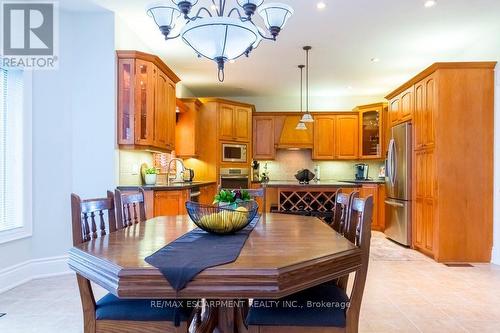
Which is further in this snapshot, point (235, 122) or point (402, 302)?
point (235, 122)

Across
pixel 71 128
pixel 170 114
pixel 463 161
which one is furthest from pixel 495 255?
pixel 71 128

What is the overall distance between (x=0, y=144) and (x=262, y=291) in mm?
3351

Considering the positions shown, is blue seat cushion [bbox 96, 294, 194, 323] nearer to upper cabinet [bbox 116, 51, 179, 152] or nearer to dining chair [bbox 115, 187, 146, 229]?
dining chair [bbox 115, 187, 146, 229]

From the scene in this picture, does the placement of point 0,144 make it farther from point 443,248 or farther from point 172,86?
point 443,248

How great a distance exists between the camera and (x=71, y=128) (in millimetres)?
3639

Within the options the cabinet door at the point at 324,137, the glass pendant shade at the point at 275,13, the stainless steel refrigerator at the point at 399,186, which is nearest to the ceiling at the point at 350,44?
the cabinet door at the point at 324,137

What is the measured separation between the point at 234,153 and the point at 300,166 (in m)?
1.81

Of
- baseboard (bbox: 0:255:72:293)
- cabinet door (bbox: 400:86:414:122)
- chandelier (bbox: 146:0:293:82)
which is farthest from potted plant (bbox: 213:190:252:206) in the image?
cabinet door (bbox: 400:86:414:122)

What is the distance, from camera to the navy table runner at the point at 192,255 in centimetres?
107

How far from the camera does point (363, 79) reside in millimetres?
6211

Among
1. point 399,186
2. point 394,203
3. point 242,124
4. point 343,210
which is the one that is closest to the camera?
point 343,210

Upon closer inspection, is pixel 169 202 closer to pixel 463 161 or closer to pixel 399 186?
pixel 399 186

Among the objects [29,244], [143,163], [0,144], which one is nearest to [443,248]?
[143,163]

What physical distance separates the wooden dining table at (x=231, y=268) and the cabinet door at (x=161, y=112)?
2.60m
